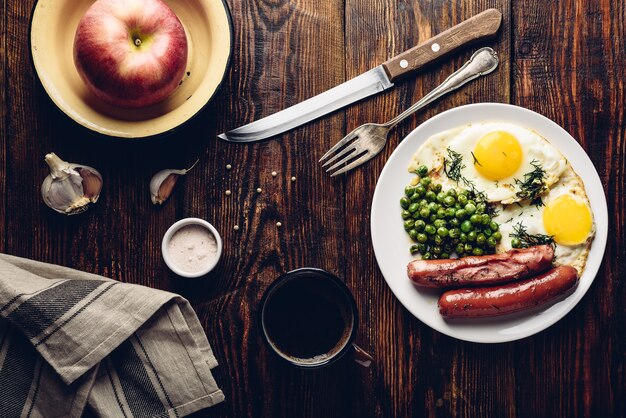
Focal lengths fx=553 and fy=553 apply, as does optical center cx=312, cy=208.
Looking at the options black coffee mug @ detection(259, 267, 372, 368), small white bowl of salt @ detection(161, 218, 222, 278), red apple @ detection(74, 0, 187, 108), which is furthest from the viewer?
small white bowl of salt @ detection(161, 218, 222, 278)

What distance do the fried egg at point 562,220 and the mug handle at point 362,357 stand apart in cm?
70

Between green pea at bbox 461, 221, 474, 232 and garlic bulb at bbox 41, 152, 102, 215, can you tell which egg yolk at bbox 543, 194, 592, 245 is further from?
garlic bulb at bbox 41, 152, 102, 215

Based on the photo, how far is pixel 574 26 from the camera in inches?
94.6

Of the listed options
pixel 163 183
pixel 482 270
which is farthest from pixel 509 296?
pixel 163 183

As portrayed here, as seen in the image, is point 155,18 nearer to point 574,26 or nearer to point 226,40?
point 226,40

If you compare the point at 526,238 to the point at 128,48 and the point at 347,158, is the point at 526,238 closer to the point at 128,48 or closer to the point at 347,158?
the point at 347,158

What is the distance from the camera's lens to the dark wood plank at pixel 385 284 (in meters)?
2.35

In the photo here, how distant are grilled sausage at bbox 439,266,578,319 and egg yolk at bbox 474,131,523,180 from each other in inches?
17.5

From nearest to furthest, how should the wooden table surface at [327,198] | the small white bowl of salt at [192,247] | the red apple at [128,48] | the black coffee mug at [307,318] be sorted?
the red apple at [128,48]
the black coffee mug at [307,318]
the small white bowl of salt at [192,247]
the wooden table surface at [327,198]

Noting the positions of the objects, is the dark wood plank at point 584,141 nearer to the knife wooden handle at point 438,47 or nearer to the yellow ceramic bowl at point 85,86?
the knife wooden handle at point 438,47

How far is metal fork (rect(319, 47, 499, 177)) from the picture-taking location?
2.34 m

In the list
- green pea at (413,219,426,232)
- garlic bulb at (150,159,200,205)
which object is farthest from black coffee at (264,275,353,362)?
garlic bulb at (150,159,200,205)

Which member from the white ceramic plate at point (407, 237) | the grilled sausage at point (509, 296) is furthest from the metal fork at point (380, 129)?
the grilled sausage at point (509, 296)

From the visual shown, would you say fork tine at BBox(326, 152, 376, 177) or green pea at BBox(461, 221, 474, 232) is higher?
fork tine at BBox(326, 152, 376, 177)
